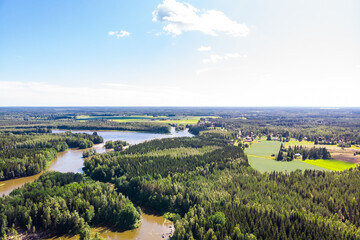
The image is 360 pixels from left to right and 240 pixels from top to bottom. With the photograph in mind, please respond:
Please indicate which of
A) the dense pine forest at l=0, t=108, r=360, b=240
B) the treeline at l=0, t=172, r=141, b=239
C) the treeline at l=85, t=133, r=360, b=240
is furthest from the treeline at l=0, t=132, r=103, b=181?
the treeline at l=0, t=172, r=141, b=239

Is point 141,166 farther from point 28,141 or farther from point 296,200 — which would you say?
point 28,141

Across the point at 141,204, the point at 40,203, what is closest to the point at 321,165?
the point at 141,204

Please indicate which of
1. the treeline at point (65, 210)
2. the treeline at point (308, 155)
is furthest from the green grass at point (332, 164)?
the treeline at point (65, 210)

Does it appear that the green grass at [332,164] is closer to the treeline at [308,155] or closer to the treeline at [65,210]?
the treeline at [308,155]

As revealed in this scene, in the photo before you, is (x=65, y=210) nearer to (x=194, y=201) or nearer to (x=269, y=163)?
(x=194, y=201)

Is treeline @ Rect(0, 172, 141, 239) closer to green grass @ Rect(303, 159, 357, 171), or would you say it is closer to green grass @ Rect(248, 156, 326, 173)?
green grass @ Rect(248, 156, 326, 173)

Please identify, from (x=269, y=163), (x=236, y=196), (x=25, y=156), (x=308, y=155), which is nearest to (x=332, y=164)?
(x=308, y=155)
